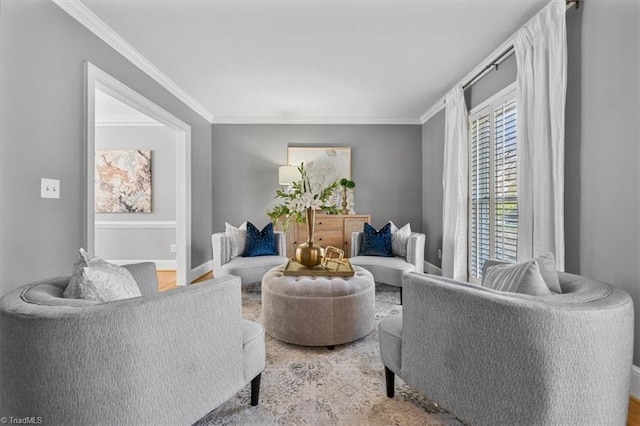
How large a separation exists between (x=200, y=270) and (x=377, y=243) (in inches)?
104

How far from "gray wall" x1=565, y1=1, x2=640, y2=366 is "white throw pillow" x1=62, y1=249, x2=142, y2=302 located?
2571 mm

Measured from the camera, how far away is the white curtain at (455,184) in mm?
3416

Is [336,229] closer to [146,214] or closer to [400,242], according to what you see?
[400,242]

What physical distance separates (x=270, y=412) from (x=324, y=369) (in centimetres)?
48

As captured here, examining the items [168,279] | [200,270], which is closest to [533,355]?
[200,270]

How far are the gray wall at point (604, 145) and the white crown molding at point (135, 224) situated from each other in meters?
5.01

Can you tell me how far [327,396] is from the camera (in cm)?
167

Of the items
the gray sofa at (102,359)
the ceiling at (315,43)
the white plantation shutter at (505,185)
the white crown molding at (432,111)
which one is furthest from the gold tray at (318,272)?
the white crown molding at (432,111)

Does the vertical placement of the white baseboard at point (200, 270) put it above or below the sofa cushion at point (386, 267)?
below

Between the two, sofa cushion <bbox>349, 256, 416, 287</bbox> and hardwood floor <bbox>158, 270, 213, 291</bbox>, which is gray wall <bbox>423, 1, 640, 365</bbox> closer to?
sofa cushion <bbox>349, 256, 416, 287</bbox>

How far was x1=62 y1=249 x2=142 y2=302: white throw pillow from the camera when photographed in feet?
4.00

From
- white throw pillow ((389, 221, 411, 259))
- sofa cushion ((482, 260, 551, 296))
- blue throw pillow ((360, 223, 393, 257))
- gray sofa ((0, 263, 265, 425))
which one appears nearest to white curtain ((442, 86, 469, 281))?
white throw pillow ((389, 221, 411, 259))

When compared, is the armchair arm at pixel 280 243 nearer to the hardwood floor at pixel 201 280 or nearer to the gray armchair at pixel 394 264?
the gray armchair at pixel 394 264

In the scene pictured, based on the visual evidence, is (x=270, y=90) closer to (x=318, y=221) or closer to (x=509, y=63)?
(x=318, y=221)
